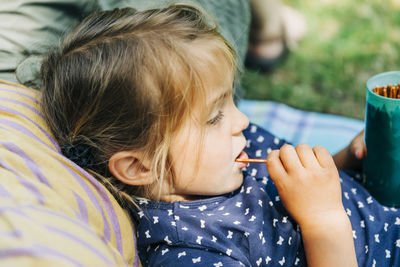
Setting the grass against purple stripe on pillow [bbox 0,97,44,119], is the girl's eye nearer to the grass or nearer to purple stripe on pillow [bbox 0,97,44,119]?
purple stripe on pillow [bbox 0,97,44,119]

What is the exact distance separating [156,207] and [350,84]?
176 cm

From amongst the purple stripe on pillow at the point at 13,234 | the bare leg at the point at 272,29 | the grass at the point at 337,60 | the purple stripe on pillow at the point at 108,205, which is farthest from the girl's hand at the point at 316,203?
the bare leg at the point at 272,29

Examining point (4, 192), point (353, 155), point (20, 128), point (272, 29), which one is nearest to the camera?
point (4, 192)

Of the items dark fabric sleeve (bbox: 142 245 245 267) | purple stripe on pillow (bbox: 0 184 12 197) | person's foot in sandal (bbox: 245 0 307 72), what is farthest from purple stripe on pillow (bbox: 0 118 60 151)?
person's foot in sandal (bbox: 245 0 307 72)

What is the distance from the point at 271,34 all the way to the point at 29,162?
6.57ft

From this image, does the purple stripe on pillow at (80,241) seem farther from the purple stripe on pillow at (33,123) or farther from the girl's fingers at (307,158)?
the girl's fingers at (307,158)

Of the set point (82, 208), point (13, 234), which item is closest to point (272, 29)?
point (82, 208)

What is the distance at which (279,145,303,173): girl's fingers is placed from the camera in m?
1.13

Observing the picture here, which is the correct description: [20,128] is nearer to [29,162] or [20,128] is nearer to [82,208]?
[29,162]

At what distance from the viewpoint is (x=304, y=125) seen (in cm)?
205

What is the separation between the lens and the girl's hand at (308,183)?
1.12 metres

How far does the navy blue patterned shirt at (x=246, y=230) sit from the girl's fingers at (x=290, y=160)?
145mm

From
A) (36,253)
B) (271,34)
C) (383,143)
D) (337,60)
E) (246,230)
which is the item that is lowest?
(337,60)

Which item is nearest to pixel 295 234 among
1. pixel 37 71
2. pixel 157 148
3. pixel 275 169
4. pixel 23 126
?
pixel 275 169
